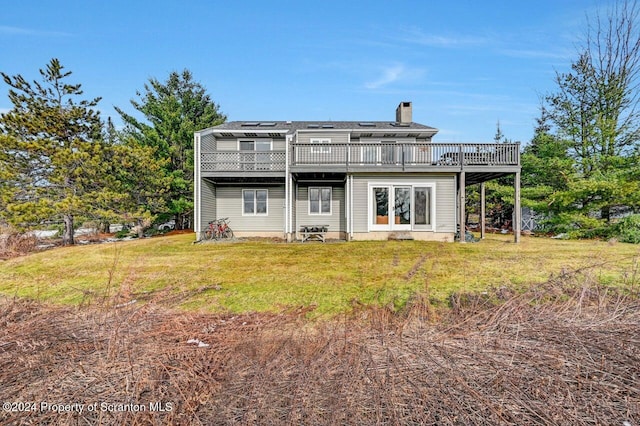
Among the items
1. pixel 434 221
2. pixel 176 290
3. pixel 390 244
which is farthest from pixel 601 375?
pixel 434 221

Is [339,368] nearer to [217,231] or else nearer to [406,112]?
[217,231]

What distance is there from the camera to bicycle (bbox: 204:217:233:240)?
1438 centimetres

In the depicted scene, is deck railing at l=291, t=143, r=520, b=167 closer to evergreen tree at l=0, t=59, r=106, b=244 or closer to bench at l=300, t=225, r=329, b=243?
bench at l=300, t=225, r=329, b=243

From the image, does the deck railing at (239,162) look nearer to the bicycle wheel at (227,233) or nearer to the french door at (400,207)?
the bicycle wheel at (227,233)

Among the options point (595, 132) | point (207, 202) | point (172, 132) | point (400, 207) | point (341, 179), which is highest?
point (172, 132)

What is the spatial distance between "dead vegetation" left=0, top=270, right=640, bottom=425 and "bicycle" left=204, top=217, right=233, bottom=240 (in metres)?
→ 10.3

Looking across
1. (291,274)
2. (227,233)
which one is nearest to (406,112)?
(227,233)

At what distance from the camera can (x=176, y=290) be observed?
6.11m

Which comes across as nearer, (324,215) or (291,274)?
(291,274)

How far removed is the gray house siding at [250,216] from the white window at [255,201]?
162 millimetres

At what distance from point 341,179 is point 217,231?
6589mm

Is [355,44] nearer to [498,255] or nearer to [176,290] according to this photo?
[498,255]

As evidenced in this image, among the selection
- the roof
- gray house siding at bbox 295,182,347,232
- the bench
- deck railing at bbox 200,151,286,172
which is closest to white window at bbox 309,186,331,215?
gray house siding at bbox 295,182,347,232

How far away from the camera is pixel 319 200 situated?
613 inches
